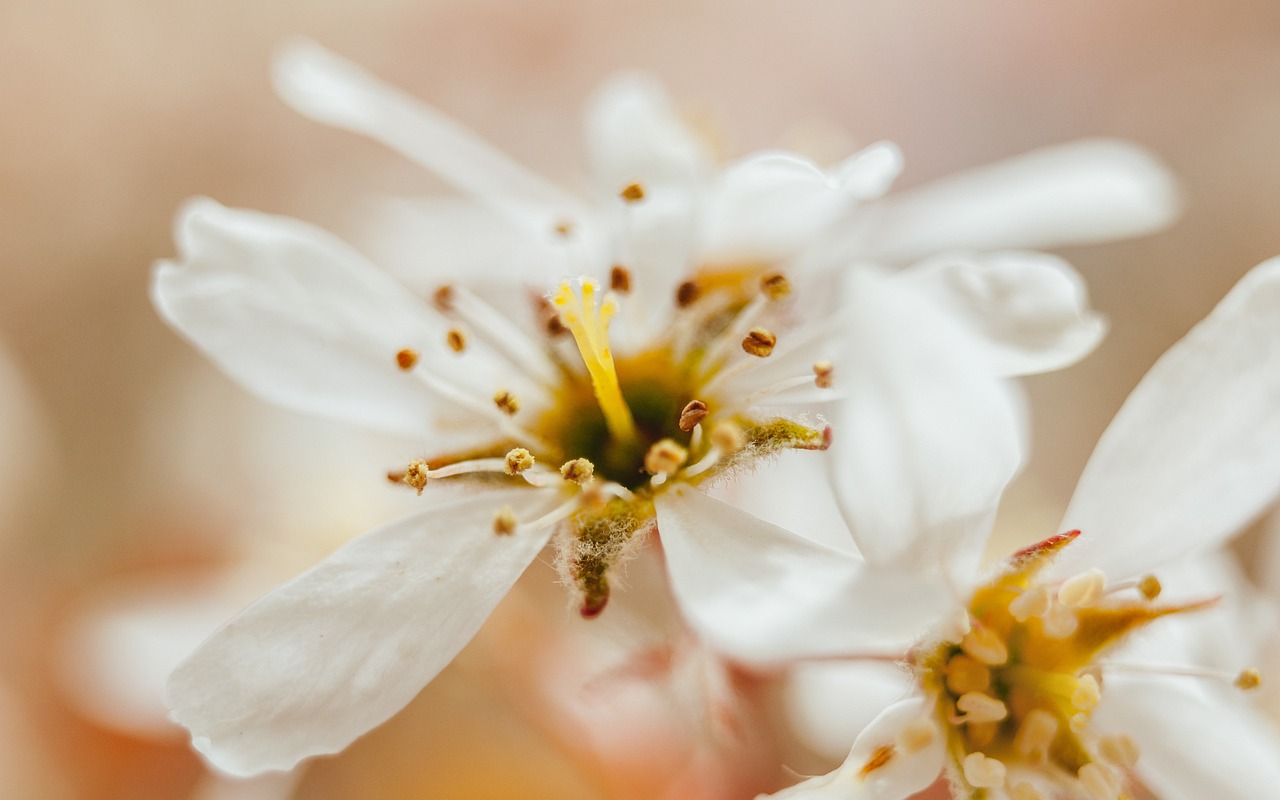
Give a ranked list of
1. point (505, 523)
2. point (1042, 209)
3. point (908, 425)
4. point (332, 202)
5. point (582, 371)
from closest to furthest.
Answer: point (908, 425) < point (505, 523) < point (582, 371) < point (1042, 209) < point (332, 202)

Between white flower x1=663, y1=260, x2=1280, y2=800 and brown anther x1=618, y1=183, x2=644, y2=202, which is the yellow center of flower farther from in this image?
brown anther x1=618, y1=183, x2=644, y2=202

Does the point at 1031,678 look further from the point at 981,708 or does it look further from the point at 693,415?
the point at 693,415

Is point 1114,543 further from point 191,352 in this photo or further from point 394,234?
point 191,352

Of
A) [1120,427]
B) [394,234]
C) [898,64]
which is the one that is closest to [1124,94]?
[898,64]

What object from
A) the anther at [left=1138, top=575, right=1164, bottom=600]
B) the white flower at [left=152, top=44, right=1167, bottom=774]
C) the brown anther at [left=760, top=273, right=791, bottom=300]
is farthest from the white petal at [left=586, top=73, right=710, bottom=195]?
the anther at [left=1138, top=575, right=1164, bottom=600]

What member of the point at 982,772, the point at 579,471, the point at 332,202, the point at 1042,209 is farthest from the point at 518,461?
the point at 332,202

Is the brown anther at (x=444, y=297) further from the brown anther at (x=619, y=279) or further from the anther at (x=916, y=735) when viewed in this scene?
the anther at (x=916, y=735)

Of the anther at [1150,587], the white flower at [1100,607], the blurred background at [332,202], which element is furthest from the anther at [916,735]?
the blurred background at [332,202]
